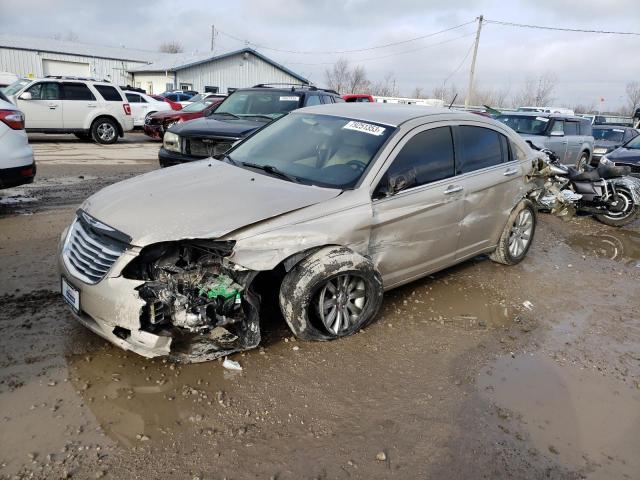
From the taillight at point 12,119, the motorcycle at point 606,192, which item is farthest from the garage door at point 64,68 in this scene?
the motorcycle at point 606,192

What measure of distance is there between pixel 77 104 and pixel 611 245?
13.8 metres

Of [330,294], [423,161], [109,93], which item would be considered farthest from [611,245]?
[109,93]

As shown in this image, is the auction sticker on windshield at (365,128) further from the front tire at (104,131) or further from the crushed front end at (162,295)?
the front tire at (104,131)

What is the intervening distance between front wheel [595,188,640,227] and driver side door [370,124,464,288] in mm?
5106

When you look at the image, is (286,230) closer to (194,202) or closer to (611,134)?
(194,202)

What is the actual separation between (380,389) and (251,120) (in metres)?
5.88

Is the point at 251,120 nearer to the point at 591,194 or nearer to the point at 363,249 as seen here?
the point at 363,249

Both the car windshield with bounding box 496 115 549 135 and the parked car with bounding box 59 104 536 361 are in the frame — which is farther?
the car windshield with bounding box 496 115 549 135

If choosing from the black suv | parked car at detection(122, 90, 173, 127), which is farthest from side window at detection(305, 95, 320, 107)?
parked car at detection(122, 90, 173, 127)

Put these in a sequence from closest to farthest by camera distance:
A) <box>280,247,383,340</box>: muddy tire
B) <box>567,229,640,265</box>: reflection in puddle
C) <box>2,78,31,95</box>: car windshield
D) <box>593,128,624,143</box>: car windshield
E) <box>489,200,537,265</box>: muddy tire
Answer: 1. <box>280,247,383,340</box>: muddy tire
2. <box>489,200,537,265</box>: muddy tire
3. <box>567,229,640,265</box>: reflection in puddle
4. <box>2,78,31,95</box>: car windshield
5. <box>593,128,624,143</box>: car windshield

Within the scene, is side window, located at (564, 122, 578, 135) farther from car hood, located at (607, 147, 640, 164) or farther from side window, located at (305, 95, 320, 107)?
side window, located at (305, 95, 320, 107)

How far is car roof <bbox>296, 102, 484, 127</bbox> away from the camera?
13.6 ft

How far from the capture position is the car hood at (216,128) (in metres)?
7.09

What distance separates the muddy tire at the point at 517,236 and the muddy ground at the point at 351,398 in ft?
2.40
